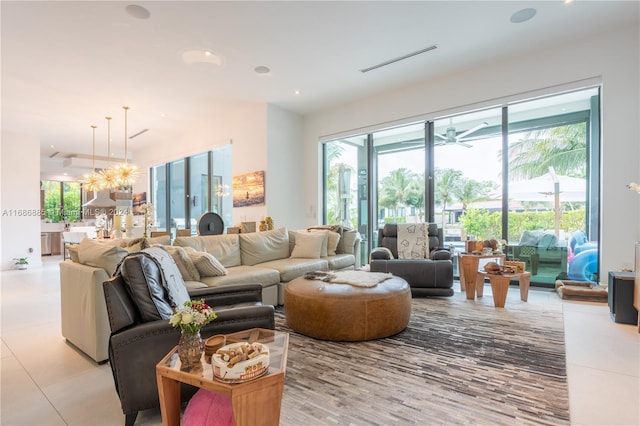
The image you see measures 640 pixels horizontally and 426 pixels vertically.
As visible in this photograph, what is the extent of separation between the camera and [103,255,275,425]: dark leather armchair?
1584 millimetres

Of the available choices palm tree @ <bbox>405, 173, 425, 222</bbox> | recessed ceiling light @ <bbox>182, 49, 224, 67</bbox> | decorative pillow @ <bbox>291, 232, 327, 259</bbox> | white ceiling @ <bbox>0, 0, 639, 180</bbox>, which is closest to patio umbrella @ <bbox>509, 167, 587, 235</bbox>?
palm tree @ <bbox>405, 173, 425, 222</bbox>

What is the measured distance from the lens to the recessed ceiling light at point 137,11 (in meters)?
3.27

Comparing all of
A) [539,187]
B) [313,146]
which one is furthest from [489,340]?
[313,146]

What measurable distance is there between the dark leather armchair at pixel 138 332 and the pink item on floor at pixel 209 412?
31 centimetres

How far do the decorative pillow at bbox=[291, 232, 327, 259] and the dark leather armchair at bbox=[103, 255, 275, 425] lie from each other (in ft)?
9.21

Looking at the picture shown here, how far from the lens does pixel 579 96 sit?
4355 millimetres

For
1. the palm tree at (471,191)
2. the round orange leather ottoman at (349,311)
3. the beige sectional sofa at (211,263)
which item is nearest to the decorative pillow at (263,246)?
the beige sectional sofa at (211,263)

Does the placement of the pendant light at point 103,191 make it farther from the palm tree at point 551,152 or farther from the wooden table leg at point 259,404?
the palm tree at point 551,152

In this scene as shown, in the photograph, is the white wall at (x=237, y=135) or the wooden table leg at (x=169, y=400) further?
the white wall at (x=237, y=135)

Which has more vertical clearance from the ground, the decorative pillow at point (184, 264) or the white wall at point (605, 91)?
the white wall at point (605, 91)

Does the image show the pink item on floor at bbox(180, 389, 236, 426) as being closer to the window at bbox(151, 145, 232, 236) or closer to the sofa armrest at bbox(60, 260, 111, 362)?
the sofa armrest at bbox(60, 260, 111, 362)

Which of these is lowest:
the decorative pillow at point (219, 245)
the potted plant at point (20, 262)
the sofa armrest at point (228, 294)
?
the potted plant at point (20, 262)

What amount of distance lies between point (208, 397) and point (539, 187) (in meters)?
5.12

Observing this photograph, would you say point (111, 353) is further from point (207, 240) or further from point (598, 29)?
point (598, 29)
